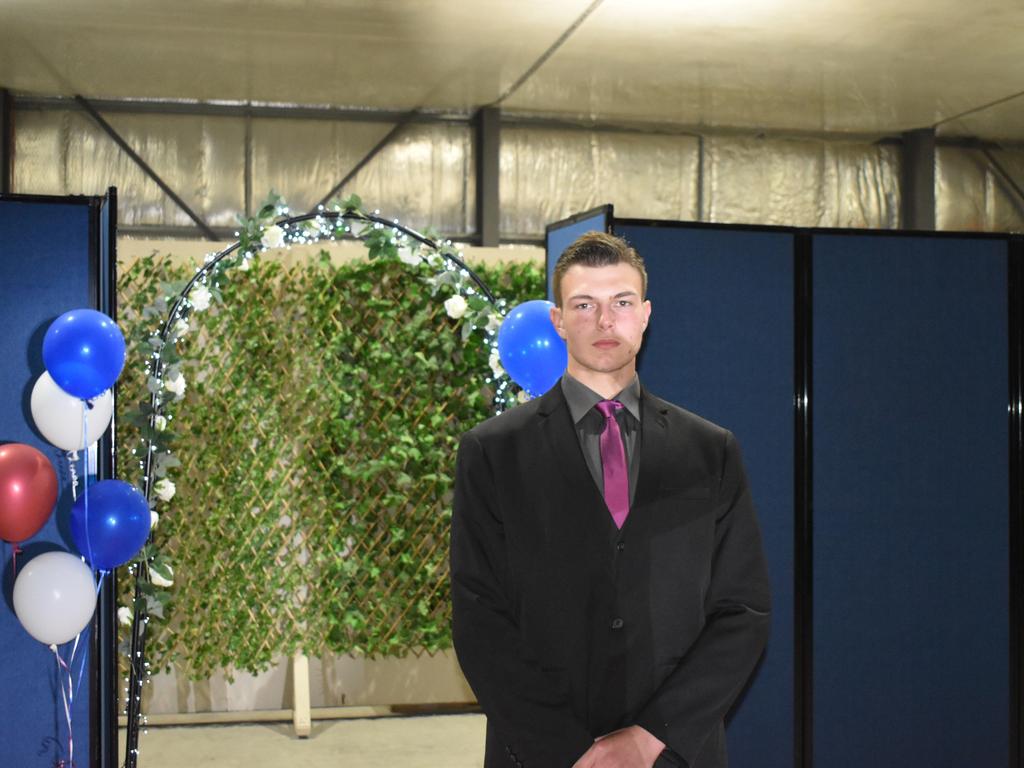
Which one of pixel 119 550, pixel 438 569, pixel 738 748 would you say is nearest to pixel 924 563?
pixel 738 748

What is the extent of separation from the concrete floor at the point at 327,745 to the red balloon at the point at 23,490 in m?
1.72

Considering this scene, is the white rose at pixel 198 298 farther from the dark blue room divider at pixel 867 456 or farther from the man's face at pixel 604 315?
the man's face at pixel 604 315

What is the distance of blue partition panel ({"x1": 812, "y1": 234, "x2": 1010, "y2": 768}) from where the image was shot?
12.4ft

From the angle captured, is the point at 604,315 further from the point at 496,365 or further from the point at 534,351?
the point at 496,365

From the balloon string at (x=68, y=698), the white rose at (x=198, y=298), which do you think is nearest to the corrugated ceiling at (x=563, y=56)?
the white rose at (x=198, y=298)

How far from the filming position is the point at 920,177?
7.75 meters

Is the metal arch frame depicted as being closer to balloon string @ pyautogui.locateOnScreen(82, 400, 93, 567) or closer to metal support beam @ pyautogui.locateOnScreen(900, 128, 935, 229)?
balloon string @ pyautogui.locateOnScreen(82, 400, 93, 567)

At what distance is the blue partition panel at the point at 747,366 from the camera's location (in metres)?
3.68

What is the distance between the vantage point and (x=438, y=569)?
516cm

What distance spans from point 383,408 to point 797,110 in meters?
3.40

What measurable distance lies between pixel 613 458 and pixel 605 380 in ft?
0.34

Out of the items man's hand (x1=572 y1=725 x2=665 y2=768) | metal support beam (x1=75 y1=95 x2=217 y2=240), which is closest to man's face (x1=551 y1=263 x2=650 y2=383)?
man's hand (x1=572 y1=725 x2=665 y2=768)

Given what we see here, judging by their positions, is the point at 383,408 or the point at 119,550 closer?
the point at 119,550

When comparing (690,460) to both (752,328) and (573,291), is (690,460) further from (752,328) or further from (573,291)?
(752,328)
